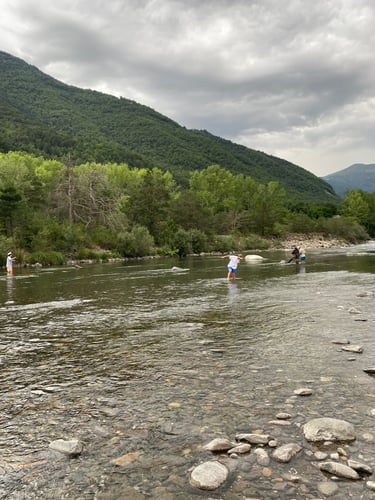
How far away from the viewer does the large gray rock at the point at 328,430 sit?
5.22 m

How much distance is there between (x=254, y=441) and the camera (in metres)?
5.21

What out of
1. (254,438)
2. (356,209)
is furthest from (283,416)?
(356,209)

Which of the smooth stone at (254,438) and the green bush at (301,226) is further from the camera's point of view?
the green bush at (301,226)

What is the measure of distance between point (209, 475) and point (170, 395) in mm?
2614

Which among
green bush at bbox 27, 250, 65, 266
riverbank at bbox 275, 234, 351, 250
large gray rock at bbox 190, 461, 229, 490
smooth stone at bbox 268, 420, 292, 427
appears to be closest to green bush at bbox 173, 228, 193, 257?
green bush at bbox 27, 250, 65, 266

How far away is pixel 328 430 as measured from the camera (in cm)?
537

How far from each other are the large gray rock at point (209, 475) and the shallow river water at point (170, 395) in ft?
0.25

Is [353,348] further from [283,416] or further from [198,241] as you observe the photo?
[198,241]

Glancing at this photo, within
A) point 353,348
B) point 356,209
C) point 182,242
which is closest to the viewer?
point 353,348

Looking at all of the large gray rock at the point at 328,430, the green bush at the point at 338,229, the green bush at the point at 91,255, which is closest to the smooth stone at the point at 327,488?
the large gray rock at the point at 328,430

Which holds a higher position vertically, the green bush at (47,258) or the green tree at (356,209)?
the green tree at (356,209)

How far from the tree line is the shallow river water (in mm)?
41128

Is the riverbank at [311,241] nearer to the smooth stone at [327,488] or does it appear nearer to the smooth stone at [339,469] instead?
the smooth stone at [339,469]

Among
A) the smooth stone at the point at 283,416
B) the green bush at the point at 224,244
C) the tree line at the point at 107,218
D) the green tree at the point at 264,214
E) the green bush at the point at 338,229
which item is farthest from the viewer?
the green bush at the point at 338,229
